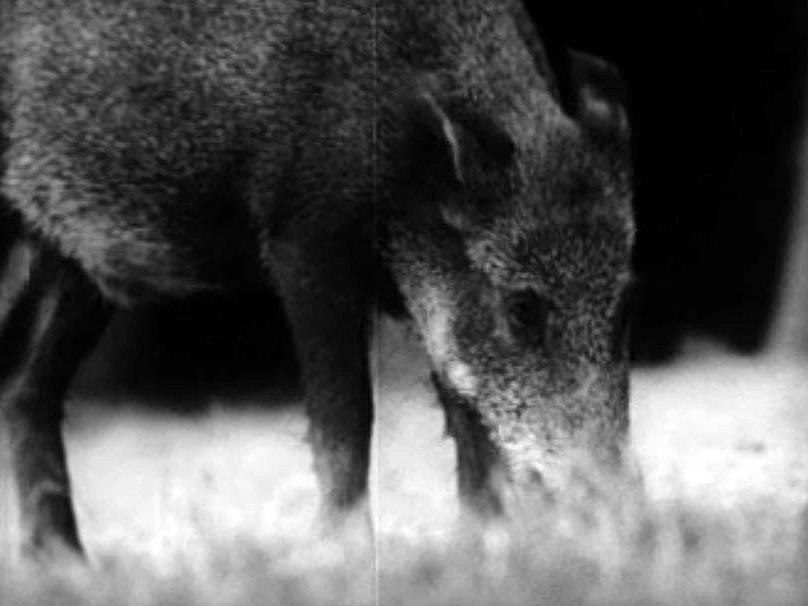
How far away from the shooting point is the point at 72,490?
897 cm

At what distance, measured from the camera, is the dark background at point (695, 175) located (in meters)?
8.84

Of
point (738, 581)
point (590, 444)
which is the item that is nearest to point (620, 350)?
point (590, 444)

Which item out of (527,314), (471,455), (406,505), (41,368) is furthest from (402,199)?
(41,368)

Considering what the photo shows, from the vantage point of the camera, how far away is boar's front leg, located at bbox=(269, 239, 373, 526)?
28.3 ft

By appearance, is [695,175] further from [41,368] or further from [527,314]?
[41,368]

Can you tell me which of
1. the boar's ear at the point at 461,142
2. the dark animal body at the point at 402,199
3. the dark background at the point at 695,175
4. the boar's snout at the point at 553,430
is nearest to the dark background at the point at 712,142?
the dark background at the point at 695,175

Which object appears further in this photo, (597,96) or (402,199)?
(597,96)

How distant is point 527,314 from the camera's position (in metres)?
8.64

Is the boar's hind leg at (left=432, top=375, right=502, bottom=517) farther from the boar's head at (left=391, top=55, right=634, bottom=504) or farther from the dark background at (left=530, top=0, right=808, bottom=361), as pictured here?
the dark background at (left=530, top=0, right=808, bottom=361)

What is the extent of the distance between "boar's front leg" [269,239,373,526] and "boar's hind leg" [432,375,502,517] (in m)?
0.27

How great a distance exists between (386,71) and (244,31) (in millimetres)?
480

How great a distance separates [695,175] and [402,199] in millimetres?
1003

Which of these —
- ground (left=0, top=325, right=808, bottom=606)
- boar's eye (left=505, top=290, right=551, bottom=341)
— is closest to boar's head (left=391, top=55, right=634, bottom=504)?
boar's eye (left=505, top=290, right=551, bottom=341)

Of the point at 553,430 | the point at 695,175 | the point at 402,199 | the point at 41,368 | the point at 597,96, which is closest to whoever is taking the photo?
the point at 553,430
